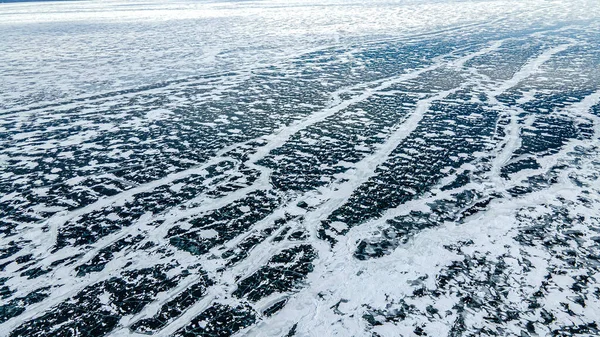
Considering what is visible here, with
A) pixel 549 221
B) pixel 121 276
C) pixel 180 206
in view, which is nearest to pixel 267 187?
pixel 180 206

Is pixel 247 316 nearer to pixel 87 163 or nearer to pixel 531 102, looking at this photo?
pixel 87 163

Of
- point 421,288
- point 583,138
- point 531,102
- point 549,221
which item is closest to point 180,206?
point 421,288

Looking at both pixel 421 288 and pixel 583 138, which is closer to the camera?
pixel 421 288

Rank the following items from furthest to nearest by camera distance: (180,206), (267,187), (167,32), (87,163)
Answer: (167,32) → (87,163) → (267,187) → (180,206)

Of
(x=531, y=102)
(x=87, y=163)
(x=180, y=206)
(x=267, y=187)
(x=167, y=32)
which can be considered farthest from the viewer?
(x=167, y=32)

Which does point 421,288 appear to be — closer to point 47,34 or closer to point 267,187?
point 267,187

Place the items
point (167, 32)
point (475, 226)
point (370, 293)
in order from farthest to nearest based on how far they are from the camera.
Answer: point (167, 32)
point (475, 226)
point (370, 293)
